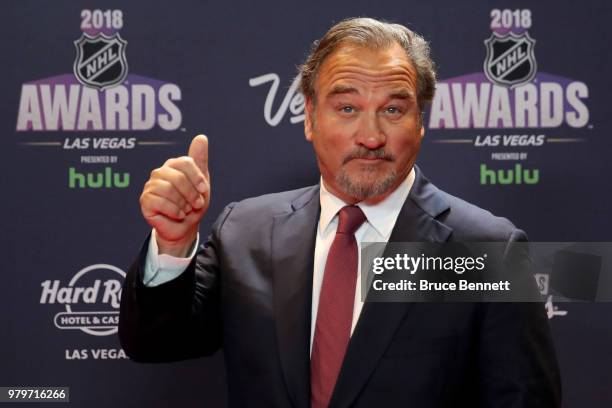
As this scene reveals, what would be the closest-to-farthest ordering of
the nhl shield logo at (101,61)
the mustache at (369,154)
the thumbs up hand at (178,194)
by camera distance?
the thumbs up hand at (178,194) < the mustache at (369,154) < the nhl shield logo at (101,61)

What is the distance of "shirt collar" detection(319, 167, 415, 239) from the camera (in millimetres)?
1700

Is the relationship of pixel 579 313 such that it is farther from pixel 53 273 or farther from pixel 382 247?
pixel 53 273

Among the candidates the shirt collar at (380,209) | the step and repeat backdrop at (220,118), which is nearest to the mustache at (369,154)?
the shirt collar at (380,209)

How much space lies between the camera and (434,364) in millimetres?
1562

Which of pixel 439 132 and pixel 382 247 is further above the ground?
pixel 439 132

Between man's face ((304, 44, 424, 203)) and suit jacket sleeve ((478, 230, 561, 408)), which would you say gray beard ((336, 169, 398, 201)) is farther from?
suit jacket sleeve ((478, 230, 561, 408))

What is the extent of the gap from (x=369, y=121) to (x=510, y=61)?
92 cm

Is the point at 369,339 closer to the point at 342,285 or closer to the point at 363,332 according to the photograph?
the point at 363,332

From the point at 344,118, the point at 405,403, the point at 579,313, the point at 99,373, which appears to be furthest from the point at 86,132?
the point at 579,313

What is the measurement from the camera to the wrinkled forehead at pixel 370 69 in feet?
5.46

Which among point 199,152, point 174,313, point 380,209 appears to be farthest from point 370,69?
point 174,313

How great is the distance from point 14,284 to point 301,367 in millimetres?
1196

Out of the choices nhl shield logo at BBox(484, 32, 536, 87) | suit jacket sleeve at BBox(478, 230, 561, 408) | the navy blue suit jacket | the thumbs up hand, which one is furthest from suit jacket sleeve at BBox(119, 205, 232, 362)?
nhl shield logo at BBox(484, 32, 536, 87)

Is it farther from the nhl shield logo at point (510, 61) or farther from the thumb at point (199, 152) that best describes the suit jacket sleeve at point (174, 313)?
the nhl shield logo at point (510, 61)
